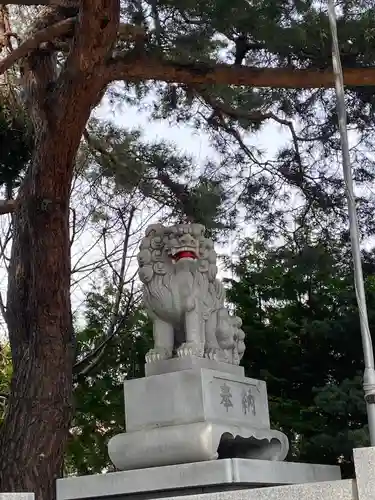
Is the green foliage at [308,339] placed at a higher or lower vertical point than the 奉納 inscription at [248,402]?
higher

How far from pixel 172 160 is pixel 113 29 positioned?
1.60m

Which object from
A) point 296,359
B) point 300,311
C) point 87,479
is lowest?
point 87,479

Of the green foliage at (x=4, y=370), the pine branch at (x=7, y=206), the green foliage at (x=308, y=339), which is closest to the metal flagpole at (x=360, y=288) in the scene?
the green foliage at (x=308, y=339)

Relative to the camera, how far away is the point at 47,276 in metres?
4.98

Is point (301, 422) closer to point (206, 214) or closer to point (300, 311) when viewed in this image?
point (300, 311)

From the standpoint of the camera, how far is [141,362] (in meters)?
8.01

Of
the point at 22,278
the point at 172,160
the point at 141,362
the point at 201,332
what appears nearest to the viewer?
the point at 201,332

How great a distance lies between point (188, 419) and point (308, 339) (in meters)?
4.44

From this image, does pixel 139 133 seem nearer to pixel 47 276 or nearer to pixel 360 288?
pixel 47 276

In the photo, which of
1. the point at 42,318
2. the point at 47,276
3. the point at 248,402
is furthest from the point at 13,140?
the point at 248,402

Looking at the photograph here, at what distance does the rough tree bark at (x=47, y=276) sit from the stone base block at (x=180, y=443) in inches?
63.0

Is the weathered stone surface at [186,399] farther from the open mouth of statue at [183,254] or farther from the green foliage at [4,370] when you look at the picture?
the green foliage at [4,370]

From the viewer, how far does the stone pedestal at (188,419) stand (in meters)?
2.93

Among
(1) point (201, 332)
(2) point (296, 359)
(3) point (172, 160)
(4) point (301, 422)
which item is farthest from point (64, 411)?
(2) point (296, 359)
